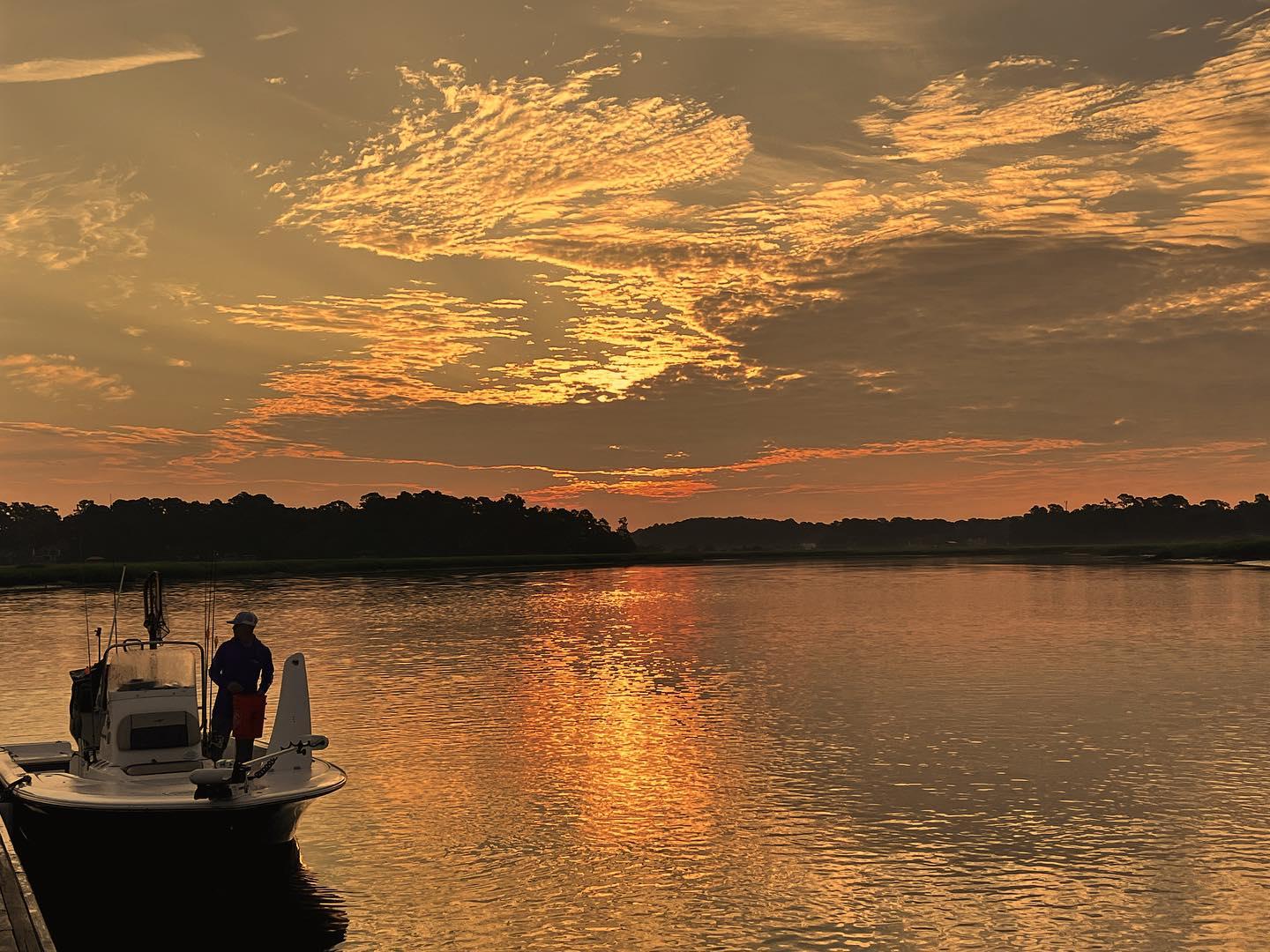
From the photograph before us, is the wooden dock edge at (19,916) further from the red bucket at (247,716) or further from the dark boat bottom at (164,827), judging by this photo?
the red bucket at (247,716)

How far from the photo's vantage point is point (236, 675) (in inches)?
803

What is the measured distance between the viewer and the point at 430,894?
19.3m

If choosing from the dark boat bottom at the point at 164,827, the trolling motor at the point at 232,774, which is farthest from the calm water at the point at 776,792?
the trolling motor at the point at 232,774

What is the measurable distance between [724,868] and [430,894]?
494 cm

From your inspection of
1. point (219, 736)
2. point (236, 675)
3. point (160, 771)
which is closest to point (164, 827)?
point (160, 771)

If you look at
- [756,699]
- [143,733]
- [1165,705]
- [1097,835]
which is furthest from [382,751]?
[1165,705]

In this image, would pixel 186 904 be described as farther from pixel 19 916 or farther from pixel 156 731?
→ pixel 19 916

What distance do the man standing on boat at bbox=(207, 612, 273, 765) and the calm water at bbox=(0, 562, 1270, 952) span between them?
239cm

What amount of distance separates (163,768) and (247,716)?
59.3 inches

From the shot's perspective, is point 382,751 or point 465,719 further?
point 465,719

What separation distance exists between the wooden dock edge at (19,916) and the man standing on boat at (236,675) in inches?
165

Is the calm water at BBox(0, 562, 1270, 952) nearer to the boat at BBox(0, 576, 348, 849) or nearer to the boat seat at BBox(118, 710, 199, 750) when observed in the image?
the boat at BBox(0, 576, 348, 849)

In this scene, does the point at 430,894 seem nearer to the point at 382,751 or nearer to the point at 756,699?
the point at 382,751

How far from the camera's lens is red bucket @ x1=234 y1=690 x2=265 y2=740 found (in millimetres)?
20141
